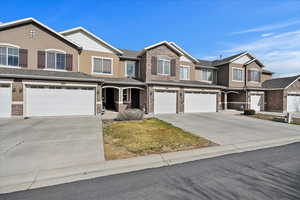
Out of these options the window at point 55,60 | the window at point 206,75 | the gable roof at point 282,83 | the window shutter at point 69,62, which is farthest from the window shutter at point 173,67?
the gable roof at point 282,83

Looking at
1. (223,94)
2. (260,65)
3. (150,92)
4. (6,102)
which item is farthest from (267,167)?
(260,65)

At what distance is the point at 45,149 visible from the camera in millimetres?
6125

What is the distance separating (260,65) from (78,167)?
27.5m

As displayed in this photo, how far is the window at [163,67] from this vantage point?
1781cm

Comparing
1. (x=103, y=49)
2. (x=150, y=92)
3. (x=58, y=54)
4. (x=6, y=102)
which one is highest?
→ (x=103, y=49)

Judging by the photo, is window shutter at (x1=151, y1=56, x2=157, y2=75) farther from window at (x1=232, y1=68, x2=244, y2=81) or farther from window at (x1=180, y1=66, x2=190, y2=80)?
window at (x1=232, y1=68, x2=244, y2=81)

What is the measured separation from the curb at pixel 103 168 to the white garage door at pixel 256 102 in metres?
18.8

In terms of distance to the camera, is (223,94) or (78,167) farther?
(223,94)

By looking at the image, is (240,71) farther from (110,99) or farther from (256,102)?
(110,99)

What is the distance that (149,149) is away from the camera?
6.32 meters

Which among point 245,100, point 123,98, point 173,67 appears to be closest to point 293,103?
point 245,100

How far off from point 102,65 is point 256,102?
854 inches

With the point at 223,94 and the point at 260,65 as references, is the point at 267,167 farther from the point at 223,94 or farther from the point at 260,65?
the point at 260,65

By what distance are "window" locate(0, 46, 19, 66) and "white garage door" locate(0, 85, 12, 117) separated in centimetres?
301
